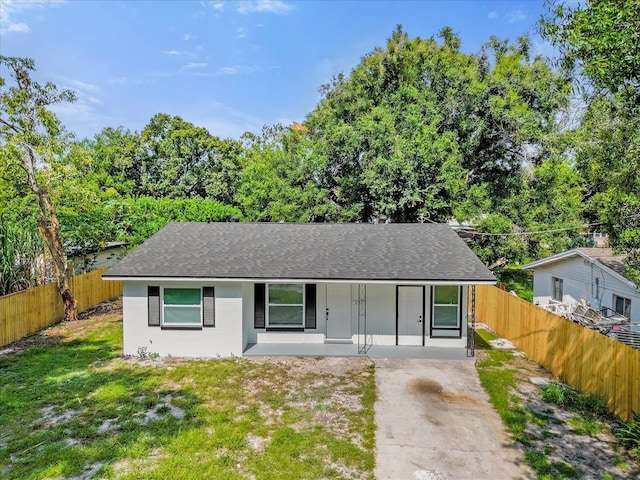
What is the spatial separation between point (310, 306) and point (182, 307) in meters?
4.02

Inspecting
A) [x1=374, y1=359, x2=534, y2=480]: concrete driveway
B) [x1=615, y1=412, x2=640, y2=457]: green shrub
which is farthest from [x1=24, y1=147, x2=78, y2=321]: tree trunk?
[x1=615, y1=412, x2=640, y2=457]: green shrub

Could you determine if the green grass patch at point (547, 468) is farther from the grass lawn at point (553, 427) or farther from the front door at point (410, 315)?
the front door at point (410, 315)

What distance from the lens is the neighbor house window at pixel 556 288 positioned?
19870 mm

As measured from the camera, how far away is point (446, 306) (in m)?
12.5

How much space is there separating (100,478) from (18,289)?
1178 cm

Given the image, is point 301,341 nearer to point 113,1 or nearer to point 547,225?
point 113,1

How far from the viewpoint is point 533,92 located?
2394 centimetres

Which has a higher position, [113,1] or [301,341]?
[113,1]

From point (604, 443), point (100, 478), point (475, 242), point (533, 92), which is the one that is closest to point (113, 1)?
point (100, 478)

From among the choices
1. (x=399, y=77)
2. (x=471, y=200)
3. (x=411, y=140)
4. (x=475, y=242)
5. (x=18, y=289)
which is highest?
(x=399, y=77)

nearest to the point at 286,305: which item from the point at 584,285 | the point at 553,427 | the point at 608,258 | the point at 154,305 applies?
the point at 154,305

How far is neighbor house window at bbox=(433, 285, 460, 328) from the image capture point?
12.5 m

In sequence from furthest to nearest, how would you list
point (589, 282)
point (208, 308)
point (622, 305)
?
1. point (589, 282)
2. point (622, 305)
3. point (208, 308)

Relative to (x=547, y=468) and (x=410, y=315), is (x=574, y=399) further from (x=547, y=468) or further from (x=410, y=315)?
(x=410, y=315)
